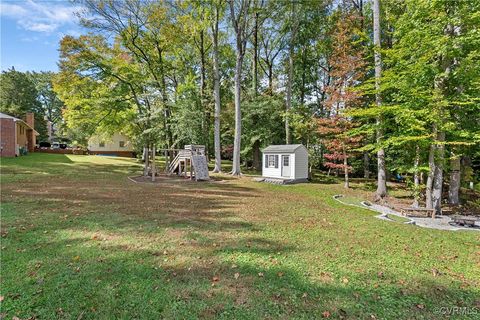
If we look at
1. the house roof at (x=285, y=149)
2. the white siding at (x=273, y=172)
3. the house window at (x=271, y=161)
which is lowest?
the white siding at (x=273, y=172)

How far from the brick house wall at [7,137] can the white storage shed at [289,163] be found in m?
20.6

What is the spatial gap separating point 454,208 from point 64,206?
47.3 feet

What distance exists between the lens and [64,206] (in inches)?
288

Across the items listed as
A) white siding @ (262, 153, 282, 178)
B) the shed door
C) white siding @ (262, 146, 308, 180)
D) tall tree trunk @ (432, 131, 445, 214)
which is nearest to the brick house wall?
white siding @ (262, 153, 282, 178)

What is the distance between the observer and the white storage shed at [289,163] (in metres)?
16.8

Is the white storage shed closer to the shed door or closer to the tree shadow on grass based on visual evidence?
the shed door

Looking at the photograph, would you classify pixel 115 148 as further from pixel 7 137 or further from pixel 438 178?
pixel 438 178

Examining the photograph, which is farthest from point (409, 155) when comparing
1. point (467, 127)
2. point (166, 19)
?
point (166, 19)

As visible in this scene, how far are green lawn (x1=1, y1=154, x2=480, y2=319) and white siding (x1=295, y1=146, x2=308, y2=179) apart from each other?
9.62 meters

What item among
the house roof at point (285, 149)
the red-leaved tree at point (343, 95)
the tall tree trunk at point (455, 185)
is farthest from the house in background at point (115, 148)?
the tall tree trunk at point (455, 185)

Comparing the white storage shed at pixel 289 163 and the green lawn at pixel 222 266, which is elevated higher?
the white storage shed at pixel 289 163

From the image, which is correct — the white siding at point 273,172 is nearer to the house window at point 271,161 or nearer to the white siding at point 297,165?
the white siding at point 297,165

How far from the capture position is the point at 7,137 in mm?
20891

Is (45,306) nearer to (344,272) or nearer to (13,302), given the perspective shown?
(13,302)
